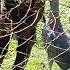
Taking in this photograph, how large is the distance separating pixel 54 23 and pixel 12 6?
0.99 ft

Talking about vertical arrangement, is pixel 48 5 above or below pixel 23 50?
above

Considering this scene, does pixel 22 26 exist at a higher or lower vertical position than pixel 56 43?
higher

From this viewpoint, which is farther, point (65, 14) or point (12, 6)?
point (65, 14)

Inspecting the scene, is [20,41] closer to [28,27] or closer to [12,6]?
[28,27]

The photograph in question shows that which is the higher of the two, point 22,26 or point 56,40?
point 22,26

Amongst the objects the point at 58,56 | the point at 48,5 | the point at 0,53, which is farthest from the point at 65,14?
the point at 0,53

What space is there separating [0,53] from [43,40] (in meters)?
0.32

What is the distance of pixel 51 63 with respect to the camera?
6.29 feet

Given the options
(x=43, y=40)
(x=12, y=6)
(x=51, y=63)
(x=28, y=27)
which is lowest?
(x=51, y=63)

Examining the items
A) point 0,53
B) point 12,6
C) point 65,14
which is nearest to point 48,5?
point 65,14

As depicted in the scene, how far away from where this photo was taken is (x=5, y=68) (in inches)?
76.2

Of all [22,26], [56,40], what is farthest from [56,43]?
[22,26]

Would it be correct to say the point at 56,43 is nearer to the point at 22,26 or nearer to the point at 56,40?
the point at 56,40

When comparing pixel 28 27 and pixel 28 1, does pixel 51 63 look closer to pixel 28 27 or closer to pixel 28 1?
pixel 28 27
